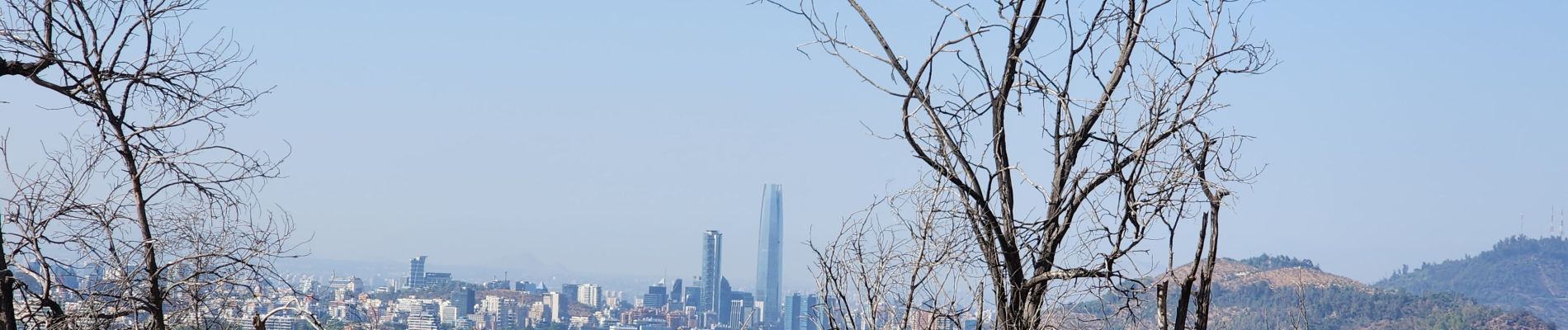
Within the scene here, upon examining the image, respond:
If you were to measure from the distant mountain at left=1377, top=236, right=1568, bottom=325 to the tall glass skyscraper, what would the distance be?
4723 centimetres

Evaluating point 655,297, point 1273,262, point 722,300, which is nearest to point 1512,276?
point 1273,262

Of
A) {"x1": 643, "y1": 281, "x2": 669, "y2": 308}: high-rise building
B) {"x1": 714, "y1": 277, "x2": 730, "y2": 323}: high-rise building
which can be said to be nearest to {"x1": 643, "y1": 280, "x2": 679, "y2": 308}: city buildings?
{"x1": 643, "y1": 281, "x2": 669, "y2": 308}: high-rise building

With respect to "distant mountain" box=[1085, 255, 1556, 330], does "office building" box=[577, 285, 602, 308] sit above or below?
above

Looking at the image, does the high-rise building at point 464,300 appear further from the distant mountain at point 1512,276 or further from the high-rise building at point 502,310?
the distant mountain at point 1512,276

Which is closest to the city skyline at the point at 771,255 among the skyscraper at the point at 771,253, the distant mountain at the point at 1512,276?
the skyscraper at the point at 771,253

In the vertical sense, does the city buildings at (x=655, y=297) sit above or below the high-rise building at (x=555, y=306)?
above

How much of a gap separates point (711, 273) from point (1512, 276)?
2247 inches

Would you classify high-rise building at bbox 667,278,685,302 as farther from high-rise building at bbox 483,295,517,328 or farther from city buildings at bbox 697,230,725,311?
high-rise building at bbox 483,295,517,328

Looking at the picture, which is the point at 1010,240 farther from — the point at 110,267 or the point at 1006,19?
the point at 110,267

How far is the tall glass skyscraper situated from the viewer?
346 feet

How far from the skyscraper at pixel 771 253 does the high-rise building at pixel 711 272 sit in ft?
10.2

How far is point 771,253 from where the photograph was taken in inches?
4390

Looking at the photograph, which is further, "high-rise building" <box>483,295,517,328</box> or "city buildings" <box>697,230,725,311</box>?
"city buildings" <box>697,230,725,311</box>

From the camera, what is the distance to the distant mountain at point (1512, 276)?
242 ft
